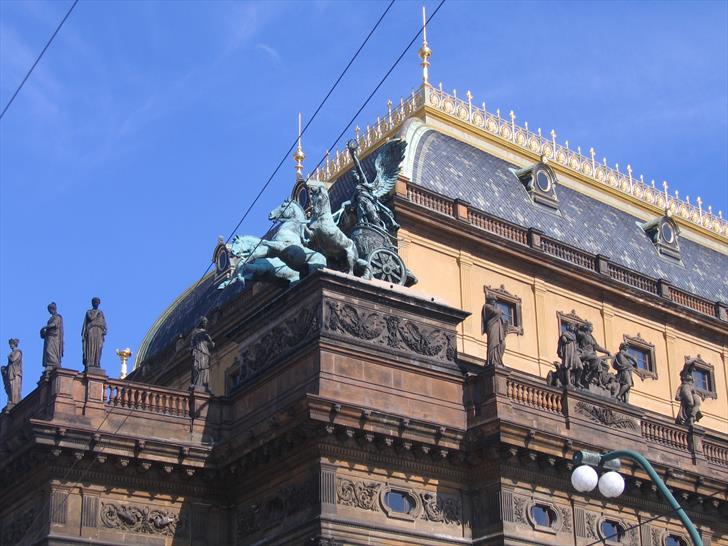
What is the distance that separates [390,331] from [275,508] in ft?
17.2

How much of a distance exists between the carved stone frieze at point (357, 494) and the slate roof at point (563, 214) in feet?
46.9

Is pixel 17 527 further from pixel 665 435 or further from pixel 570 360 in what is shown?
pixel 665 435

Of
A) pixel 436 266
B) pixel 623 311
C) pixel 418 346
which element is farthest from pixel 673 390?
pixel 418 346

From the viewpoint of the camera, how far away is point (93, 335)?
36.6m

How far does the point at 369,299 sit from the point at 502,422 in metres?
4.59

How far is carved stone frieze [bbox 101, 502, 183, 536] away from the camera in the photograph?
34.5 m

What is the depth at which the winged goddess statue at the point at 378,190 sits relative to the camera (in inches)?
1524

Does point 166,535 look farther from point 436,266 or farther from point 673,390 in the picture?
point 673,390

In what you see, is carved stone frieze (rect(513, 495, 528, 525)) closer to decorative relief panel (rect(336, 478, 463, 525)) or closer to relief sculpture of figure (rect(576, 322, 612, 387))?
decorative relief panel (rect(336, 478, 463, 525))

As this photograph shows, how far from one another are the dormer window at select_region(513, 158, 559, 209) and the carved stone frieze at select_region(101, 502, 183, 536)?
2016cm

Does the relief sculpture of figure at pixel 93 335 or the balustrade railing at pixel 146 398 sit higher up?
the relief sculpture of figure at pixel 93 335

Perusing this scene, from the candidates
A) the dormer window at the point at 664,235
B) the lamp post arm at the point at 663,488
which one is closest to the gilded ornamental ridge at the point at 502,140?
the dormer window at the point at 664,235

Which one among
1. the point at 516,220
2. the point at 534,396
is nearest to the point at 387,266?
the point at 534,396

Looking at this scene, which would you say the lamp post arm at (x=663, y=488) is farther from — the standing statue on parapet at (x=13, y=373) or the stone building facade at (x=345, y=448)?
the standing statue on parapet at (x=13, y=373)
